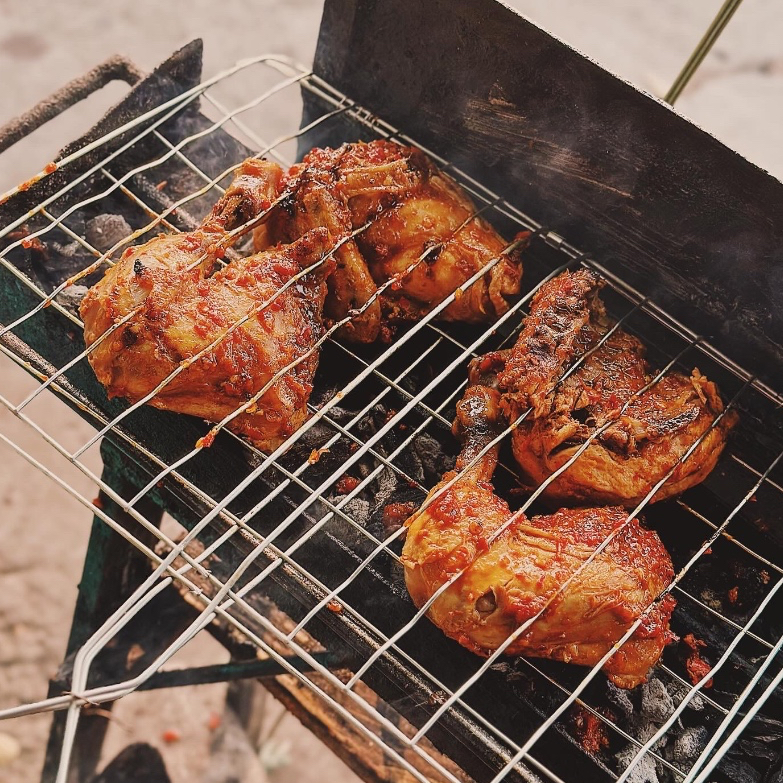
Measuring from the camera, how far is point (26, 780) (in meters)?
4.65

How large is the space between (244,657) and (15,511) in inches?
85.1

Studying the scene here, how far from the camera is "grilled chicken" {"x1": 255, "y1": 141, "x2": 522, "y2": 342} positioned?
3328 millimetres

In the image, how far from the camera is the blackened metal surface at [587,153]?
123 inches

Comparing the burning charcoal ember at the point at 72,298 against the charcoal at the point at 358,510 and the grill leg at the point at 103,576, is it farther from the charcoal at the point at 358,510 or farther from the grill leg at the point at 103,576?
the charcoal at the point at 358,510

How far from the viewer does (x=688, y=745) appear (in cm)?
273

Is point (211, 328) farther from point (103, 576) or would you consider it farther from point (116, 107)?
point (103, 576)

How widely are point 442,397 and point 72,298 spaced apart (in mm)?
1509

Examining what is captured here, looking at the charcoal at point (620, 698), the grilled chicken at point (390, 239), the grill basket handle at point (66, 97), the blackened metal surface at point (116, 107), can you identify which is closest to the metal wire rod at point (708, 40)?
the grilled chicken at point (390, 239)

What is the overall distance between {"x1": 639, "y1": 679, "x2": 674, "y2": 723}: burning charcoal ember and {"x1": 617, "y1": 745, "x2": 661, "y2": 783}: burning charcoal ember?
114 mm

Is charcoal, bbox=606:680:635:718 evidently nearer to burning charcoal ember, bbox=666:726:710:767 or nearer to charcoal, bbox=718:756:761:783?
burning charcoal ember, bbox=666:726:710:767

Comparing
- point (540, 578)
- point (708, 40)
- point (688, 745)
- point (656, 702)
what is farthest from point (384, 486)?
point (708, 40)

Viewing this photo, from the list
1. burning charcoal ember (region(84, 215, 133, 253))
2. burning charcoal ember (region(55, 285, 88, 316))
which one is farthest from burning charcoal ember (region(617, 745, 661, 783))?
burning charcoal ember (region(84, 215, 133, 253))

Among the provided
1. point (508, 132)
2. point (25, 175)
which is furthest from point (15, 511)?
point (508, 132)

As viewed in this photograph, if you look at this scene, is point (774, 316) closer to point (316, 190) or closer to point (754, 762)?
point (754, 762)
